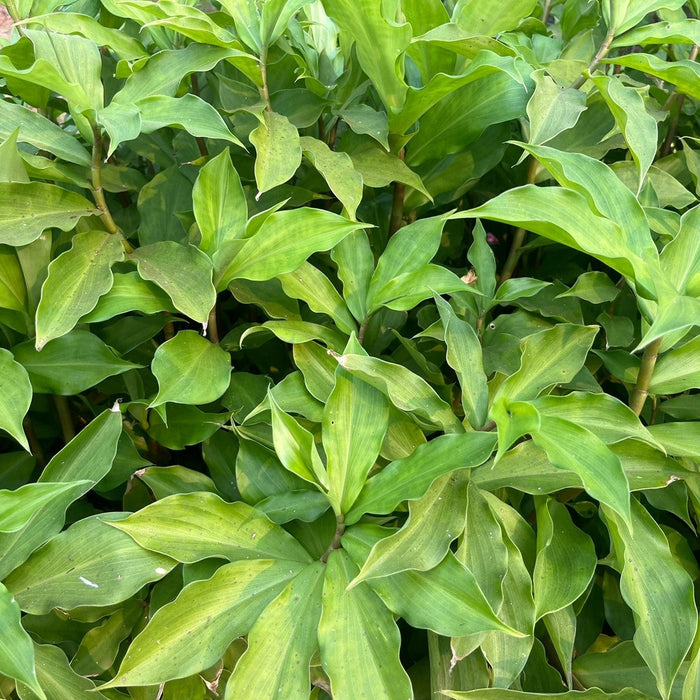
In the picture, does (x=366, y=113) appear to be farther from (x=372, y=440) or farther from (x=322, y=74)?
(x=372, y=440)

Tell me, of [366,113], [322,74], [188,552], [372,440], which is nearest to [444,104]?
[366,113]

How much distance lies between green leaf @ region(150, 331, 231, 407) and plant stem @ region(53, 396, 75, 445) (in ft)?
0.75

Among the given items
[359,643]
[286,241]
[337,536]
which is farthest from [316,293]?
[359,643]

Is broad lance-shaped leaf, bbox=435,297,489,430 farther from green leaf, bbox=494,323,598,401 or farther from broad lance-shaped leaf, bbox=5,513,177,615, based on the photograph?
broad lance-shaped leaf, bbox=5,513,177,615

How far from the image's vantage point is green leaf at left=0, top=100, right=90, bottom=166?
81 centimetres

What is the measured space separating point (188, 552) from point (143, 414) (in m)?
→ 0.29

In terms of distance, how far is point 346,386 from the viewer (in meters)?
0.71

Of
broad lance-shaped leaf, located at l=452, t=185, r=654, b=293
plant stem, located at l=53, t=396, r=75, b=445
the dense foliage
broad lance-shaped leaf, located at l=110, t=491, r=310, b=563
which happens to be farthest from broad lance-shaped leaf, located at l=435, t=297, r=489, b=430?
plant stem, located at l=53, t=396, r=75, b=445

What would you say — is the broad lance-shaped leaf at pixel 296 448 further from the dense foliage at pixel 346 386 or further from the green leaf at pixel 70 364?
the green leaf at pixel 70 364

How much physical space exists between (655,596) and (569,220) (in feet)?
1.22

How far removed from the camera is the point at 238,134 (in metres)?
0.94

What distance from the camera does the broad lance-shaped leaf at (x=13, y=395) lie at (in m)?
0.70

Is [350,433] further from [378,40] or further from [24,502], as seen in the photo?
[378,40]

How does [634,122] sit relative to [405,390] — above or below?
above
